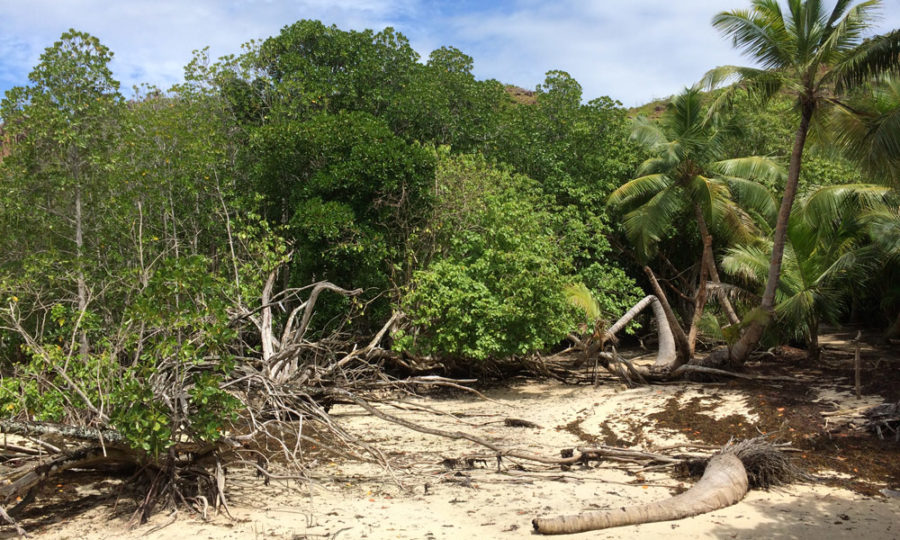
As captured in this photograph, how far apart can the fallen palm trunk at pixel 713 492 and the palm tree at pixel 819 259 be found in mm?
6795

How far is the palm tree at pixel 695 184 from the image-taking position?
1730 centimetres

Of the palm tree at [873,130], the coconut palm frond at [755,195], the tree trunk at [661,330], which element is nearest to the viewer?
the palm tree at [873,130]

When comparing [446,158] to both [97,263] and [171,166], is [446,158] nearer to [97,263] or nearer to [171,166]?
[171,166]

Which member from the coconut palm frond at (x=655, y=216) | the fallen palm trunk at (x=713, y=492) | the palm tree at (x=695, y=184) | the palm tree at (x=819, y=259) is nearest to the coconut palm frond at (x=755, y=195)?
the palm tree at (x=695, y=184)

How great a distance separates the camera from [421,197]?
16.2m

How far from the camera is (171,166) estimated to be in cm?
1641

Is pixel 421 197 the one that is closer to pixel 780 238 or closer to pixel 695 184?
pixel 695 184

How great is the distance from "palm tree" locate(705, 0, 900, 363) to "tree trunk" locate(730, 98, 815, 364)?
0.02 meters

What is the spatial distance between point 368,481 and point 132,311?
3.42m

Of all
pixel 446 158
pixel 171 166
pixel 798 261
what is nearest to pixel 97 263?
pixel 171 166

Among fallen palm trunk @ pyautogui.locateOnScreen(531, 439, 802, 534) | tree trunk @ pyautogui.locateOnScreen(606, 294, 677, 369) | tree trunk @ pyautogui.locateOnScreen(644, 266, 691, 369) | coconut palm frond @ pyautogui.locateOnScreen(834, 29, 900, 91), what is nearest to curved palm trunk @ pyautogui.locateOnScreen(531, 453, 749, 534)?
fallen palm trunk @ pyautogui.locateOnScreen(531, 439, 802, 534)

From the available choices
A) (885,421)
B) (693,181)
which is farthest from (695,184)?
(885,421)

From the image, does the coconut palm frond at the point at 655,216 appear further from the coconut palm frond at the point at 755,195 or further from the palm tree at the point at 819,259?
the palm tree at the point at 819,259

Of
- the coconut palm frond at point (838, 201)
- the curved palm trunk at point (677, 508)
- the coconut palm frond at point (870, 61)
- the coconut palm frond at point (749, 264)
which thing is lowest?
the curved palm trunk at point (677, 508)
